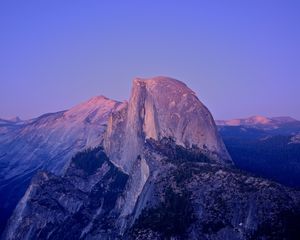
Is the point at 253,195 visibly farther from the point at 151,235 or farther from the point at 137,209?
the point at 137,209

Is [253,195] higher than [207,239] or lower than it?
higher

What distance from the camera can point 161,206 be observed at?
168500mm

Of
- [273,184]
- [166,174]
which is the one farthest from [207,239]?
[166,174]

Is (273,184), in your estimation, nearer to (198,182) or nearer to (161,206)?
(198,182)

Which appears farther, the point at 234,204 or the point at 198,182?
the point at 198,182

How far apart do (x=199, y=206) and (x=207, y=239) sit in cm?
1443

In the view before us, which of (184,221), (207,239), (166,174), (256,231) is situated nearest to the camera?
(256,231)

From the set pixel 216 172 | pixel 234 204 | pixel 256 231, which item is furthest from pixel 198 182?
pixel 256 231

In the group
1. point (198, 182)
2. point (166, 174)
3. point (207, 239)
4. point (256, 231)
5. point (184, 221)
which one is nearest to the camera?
point (256, 231)

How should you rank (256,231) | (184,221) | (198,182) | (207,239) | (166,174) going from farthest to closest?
(166,174)
(198,182)
(184,221)
(207,239)
(256,231)

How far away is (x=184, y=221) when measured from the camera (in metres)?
156

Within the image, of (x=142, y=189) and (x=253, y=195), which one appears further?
(x=142, y=189)

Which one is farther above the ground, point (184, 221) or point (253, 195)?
point (253, 195)

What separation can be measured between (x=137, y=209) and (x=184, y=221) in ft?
114
